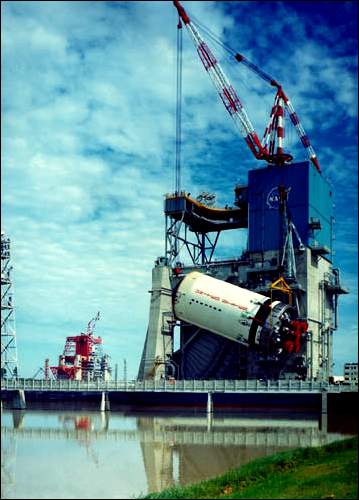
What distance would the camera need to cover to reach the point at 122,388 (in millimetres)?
81125

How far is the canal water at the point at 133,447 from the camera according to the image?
110 ft

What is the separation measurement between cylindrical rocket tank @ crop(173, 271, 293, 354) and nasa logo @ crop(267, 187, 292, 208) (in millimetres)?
14692

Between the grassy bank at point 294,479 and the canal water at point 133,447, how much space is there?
4368mm

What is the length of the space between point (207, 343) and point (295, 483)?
6744 cm

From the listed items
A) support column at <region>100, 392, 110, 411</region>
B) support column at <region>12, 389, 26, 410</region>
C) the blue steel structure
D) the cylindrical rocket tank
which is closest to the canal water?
support column at <region>100, 392, 110, 411</region>

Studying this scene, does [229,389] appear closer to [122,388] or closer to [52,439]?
[122,388]

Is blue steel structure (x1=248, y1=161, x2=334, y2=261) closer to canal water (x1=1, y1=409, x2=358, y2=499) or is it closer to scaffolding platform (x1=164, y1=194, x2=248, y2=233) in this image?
scaffolding platform (x1=164, y1=194, x2=248, y2=233)

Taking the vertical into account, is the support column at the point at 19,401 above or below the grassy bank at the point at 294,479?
below

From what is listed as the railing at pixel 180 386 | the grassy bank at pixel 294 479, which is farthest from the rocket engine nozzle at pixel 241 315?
the grassy bank at pixel 294 479

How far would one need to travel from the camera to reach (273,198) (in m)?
93.1

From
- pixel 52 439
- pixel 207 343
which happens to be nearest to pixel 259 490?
pixel 52 439

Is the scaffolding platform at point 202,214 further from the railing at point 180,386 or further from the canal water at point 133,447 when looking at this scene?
the canal water at point 133,447

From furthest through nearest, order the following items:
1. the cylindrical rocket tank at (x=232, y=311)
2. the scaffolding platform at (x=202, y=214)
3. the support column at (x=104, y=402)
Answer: the scaffolding platform at (x=202, y=214), the support column at (x=104, y=402), the cylindrical rocket tank at (x=232, y=311)

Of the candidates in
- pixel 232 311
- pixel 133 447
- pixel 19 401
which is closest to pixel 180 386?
pixel 232 311
